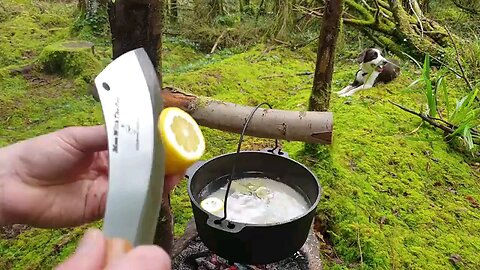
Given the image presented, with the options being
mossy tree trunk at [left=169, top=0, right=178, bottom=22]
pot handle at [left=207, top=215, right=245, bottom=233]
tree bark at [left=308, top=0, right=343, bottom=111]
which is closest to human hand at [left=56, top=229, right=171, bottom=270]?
pot handle at [left=207, top=215, right=245, bottom=233]

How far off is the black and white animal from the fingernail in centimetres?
313

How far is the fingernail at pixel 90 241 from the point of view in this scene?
0.73 m

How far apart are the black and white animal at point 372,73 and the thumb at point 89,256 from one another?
3.14 meters

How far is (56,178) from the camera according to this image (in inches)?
49.4

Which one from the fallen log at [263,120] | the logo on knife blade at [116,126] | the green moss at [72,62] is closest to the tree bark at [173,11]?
the green moss at [72,62]

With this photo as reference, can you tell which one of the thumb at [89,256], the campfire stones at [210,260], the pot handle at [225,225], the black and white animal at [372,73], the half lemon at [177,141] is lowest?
the campfire stones at [210,260]

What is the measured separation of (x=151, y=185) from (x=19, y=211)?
→ 1.73 feet

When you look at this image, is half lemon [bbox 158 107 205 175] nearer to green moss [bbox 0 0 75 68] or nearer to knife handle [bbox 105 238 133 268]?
knife handle [bbox 105 238 133 268]

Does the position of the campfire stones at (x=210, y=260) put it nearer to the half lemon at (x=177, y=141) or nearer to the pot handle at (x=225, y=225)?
the pot handle at (x=225, y=225)

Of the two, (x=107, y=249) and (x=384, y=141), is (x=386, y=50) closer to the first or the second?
(x=384, y=141)

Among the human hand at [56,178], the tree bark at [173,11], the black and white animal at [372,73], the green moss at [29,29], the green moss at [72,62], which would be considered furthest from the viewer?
the tree bark at [173,11]

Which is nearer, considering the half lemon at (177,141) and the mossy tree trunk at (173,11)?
the half lemon at (177,141)

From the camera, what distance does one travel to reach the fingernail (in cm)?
73

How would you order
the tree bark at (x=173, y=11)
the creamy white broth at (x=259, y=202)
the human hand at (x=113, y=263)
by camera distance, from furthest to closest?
1. the tree bark at (x=173, y=11)
2. the creamy white broth at (x=259, y=202)
3. the human hand at (x=113, y=263)
